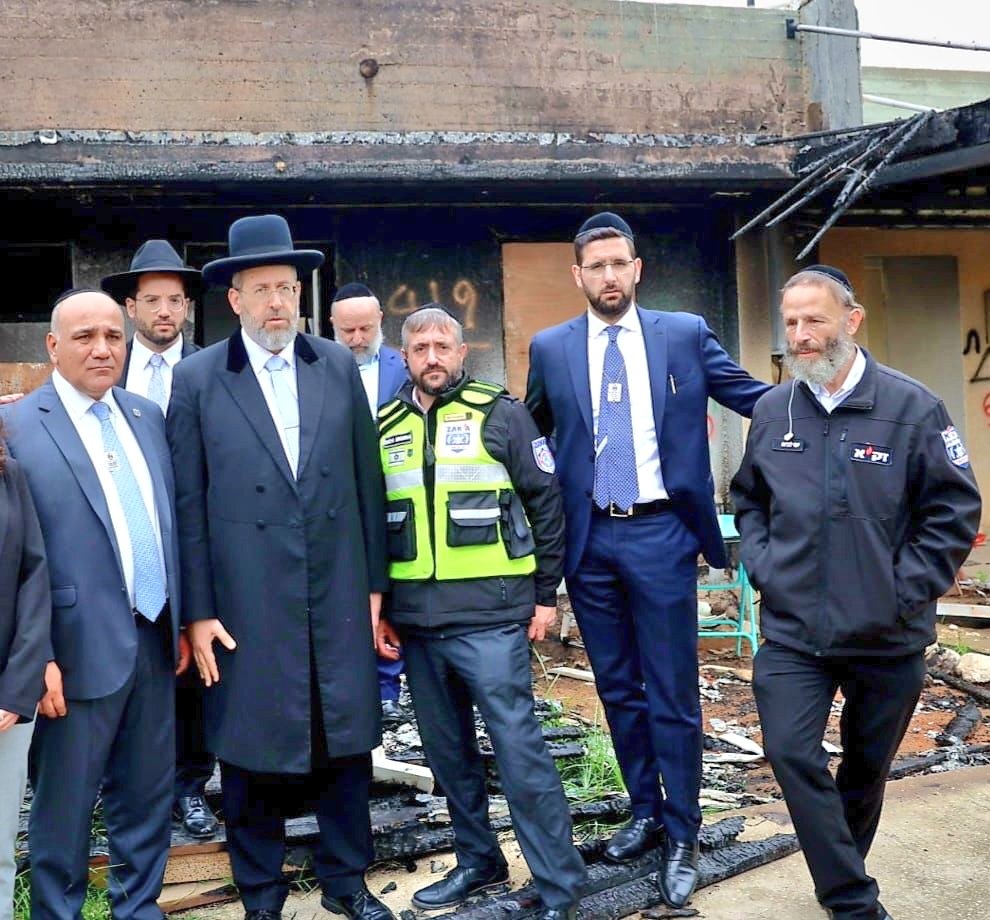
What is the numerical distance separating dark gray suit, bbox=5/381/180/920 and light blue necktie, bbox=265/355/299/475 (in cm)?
44

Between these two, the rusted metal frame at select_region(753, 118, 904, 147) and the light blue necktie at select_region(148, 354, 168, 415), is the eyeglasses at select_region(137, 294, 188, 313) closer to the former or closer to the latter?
the light blue necktie at select_region(148, 354, 168, 415)

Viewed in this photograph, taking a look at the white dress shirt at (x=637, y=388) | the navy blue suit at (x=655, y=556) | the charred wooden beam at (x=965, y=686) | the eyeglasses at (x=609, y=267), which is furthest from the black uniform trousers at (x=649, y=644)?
the charred wooden beam at (x=965, y=686)

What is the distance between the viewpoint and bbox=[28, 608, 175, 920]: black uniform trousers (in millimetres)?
3316

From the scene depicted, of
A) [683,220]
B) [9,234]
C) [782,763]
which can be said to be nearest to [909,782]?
[782,763]

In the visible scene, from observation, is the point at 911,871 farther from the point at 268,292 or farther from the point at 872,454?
the point at 268,292

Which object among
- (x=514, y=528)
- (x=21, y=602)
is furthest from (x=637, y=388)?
(x=21, y=602)

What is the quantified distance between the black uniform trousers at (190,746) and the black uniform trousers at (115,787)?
553 mm

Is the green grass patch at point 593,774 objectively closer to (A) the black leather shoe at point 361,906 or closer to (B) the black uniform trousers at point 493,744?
(B) the black uniform trousers at point 493,744

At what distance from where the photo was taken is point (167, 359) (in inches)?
179

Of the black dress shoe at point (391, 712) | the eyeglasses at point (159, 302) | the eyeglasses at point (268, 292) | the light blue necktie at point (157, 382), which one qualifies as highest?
the eyeglasses at point (159, 302)

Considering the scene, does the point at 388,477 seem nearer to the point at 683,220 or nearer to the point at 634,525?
the point at 634,525

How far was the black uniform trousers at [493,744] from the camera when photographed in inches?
144

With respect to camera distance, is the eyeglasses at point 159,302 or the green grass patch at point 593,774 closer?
the eyeglasses at point 159,302

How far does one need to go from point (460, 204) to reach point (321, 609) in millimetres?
5672
